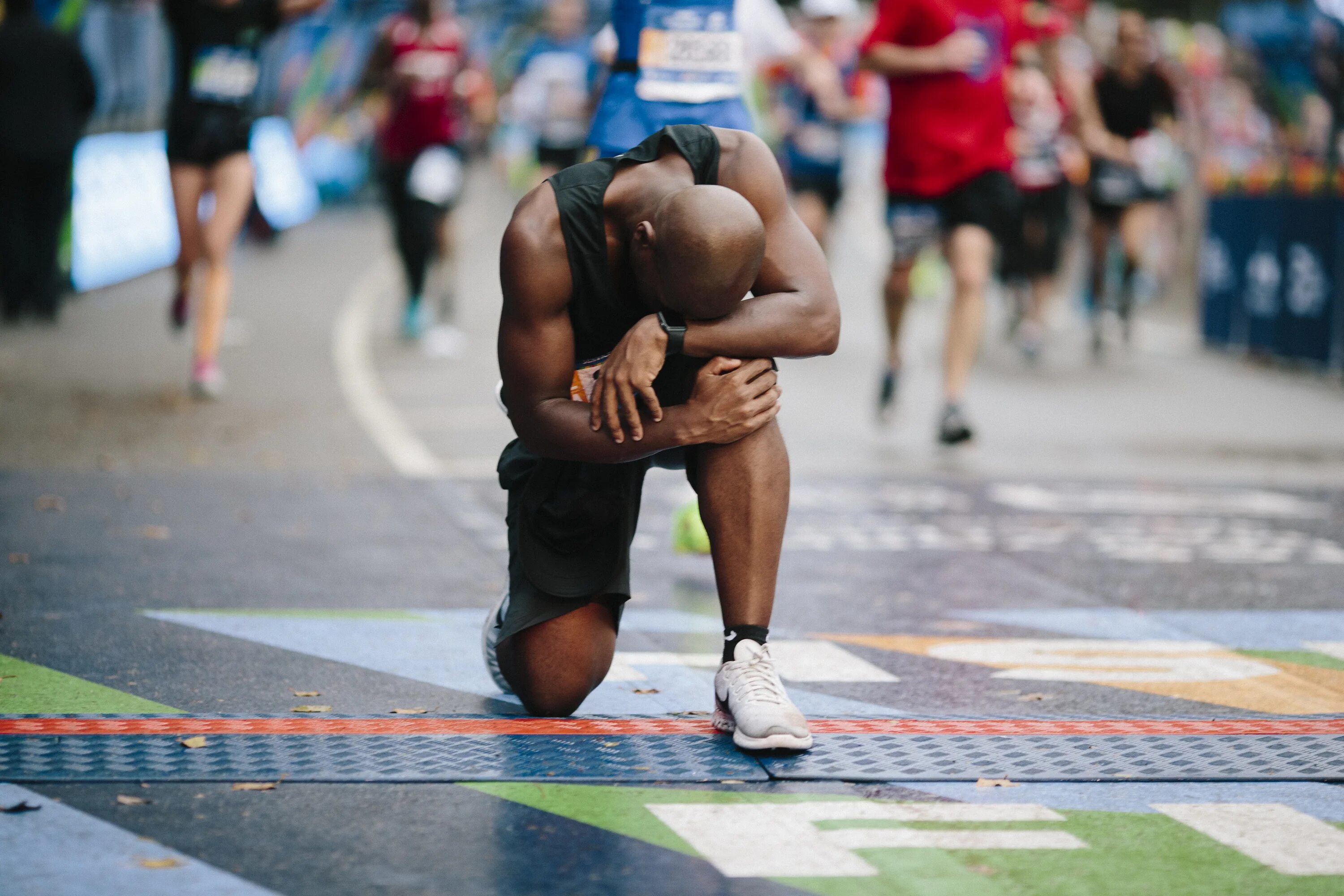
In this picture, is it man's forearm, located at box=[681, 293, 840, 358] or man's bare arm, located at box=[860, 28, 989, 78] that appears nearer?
man's forearm, located at box=[681, 293, 840, 358]

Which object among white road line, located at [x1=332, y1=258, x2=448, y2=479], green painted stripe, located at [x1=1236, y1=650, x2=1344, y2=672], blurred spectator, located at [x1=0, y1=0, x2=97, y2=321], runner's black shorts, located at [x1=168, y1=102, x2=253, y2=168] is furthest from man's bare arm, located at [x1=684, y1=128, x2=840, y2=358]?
blurred spectator, located at [x1=0, y1=0, x2=97, y2=321]

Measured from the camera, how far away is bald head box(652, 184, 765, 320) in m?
3.41

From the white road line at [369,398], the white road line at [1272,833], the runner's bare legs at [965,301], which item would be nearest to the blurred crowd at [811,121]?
the white road line at [369,398]

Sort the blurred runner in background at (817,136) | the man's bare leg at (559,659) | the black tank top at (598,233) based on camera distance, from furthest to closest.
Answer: the blurred runner in background at (817,136) → the man's bare leg at (559,659) → the black tank top at (598,233)

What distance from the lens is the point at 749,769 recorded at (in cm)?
348

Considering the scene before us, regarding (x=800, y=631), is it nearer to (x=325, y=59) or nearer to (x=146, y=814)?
(x=146, y=814)

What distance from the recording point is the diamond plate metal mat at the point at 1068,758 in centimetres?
350

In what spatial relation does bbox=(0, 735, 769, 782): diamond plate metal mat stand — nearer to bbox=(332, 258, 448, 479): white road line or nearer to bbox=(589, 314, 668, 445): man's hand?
bbox=(589, 314, 668, 445): man's hand

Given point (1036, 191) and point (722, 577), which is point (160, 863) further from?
point (1036, 191)

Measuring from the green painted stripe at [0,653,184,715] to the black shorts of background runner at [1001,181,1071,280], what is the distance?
9.32 meters

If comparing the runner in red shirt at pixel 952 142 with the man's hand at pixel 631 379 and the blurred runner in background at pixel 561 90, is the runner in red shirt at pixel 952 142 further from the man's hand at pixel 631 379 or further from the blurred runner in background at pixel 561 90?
the blurred runner in background at pixel 561 90

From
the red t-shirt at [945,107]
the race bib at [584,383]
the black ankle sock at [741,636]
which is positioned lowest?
the black ankle sock at [741,636]

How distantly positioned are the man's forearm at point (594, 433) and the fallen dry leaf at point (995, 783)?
87 cm

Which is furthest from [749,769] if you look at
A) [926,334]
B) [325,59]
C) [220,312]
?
[325,59]
